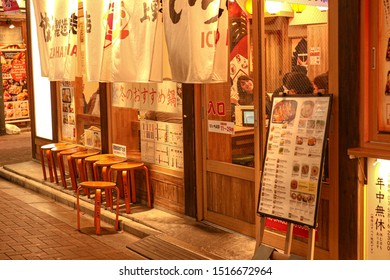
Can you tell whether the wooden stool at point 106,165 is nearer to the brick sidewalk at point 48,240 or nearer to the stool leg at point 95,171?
the stool leg at point 95,171

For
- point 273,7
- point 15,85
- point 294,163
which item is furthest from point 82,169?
point 15,85

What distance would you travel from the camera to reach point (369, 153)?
6.95m

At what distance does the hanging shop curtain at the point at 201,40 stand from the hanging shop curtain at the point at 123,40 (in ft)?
2.66

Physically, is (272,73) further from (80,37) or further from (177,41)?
A: (80,37)

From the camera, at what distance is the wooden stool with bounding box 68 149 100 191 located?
1270 cm

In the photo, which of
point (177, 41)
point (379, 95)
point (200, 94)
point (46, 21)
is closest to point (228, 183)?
point (200, 94)

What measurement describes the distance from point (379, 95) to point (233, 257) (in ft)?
9.55

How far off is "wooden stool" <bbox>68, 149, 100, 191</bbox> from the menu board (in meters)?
5.68

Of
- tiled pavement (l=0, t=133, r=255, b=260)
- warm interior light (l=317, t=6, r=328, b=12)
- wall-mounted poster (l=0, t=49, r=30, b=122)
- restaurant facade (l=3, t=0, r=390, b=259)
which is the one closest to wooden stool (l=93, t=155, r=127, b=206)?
restaurant facade (l=3, t=0, r=390, b=259)

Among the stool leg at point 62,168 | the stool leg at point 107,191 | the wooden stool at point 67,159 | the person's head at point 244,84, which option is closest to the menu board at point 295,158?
the person's head at point 244,84

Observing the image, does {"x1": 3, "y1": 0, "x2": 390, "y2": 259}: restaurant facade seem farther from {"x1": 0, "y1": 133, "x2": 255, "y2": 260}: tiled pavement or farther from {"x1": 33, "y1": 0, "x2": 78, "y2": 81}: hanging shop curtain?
{"x1": 0, "y1": 133, "x2": 255, "y2": 260}: tiled pavement

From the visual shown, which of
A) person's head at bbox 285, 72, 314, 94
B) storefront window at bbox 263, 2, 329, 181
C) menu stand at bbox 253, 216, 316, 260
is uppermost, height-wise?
storefront window at bbox 263, 2, 329, 181

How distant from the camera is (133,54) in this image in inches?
393

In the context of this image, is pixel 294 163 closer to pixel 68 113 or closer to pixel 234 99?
pixel 234 99
